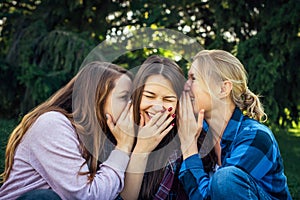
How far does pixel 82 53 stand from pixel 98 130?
3572mm

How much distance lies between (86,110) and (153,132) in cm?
41

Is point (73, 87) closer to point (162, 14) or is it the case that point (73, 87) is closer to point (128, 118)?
point (128, 118)

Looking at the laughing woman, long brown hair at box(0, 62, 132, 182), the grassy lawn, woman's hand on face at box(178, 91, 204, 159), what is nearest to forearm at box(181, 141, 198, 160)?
woman's hand on face at box(178, 91, 204, 159)

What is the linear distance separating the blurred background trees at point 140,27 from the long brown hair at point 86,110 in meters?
2.48

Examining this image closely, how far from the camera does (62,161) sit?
2447mm

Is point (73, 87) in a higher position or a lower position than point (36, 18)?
higher

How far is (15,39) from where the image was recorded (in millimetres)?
6746

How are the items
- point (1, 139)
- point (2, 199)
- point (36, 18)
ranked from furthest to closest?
point (36, 18) → point (1, 139) → point (2, 199)

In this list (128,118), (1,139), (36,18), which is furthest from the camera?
(36,18)

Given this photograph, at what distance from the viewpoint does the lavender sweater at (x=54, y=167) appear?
7.99 ft

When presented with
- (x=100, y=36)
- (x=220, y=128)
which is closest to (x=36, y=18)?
(x=100, y=36)

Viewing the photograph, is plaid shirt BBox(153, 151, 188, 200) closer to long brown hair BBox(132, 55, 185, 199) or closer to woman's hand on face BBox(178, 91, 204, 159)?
long brown hair BBox(132, 55, 185, 199)

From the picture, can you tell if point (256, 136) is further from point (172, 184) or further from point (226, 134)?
point (172, 184)

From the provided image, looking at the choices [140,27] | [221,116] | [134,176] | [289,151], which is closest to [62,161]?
[134,176]
